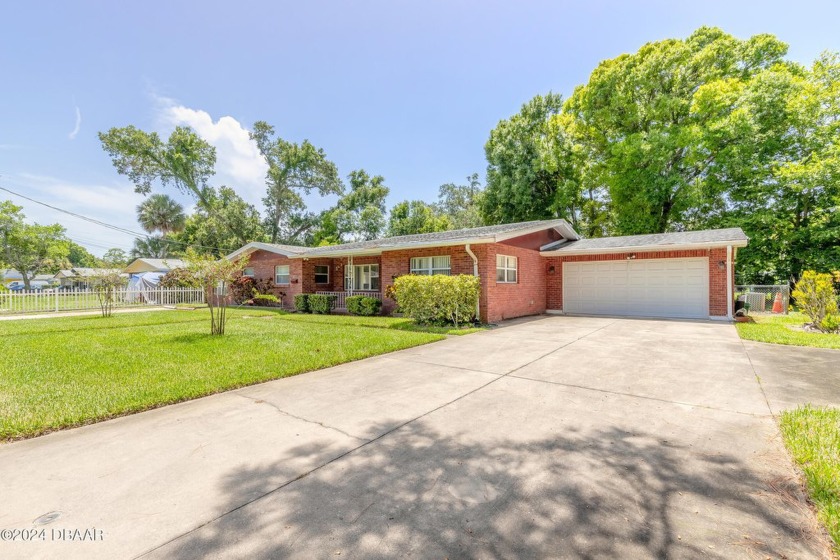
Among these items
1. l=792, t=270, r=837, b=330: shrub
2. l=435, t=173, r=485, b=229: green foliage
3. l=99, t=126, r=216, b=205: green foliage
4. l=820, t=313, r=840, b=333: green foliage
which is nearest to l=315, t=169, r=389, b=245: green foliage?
l=99, t=126, r=216, b=205: green foliage

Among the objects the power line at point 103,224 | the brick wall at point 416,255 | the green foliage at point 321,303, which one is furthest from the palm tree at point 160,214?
the brick wall at point 416,255

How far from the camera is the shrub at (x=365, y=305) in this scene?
1435 centimetres

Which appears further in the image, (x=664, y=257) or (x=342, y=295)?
(x=342, y=295)

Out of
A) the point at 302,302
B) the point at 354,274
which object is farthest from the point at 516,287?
the point at 302,302

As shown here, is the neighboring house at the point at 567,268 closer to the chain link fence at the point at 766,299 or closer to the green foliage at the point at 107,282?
the chain link fence at the point at 766,299

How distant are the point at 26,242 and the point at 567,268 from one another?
4158 cm

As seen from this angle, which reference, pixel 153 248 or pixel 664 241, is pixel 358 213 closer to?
pixel 153 248

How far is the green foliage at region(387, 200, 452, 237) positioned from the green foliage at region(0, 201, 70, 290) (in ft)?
84.7

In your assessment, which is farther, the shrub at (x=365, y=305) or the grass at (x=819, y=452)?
the shrub at (x=365, y=305)

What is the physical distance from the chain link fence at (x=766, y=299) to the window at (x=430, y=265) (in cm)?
1308

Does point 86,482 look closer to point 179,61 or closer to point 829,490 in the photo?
point 829,490

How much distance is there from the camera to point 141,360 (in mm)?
6434

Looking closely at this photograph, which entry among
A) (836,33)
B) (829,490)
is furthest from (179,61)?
(836,33)

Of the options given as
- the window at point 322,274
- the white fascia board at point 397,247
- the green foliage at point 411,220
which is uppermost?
the green foliage at point 411,220
